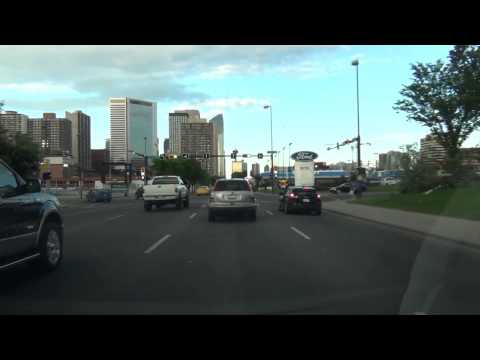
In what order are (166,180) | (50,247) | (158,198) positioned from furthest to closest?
(166,180), (158,198), (50,247)

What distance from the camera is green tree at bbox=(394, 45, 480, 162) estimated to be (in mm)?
29469

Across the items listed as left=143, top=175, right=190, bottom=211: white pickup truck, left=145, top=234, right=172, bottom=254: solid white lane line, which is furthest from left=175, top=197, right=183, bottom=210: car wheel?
left=145, top=234, right=172, bottom=254: solid white lane line

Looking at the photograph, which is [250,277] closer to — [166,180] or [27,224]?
[27,224]

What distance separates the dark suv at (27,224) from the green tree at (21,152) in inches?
1028

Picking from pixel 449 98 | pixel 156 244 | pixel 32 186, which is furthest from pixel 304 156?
pixel 32 186

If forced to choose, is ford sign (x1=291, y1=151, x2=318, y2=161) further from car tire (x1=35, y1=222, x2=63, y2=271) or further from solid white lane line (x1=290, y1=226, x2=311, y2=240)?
car tire (x1=35, y1=222, x2=63, y2=271)

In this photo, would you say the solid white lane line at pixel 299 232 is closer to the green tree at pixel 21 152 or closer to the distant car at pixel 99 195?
the green tree at pixel 21 152

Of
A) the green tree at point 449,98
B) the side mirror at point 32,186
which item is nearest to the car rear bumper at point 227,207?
the side mirror at point 32,186

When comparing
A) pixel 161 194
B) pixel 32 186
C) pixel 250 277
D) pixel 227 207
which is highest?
pixel 32 186

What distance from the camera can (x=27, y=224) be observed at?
314 inches

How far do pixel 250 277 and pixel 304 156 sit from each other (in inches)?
1635

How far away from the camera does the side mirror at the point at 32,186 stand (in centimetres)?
802
